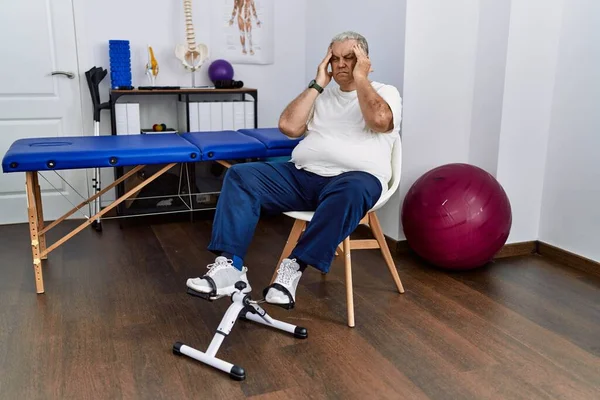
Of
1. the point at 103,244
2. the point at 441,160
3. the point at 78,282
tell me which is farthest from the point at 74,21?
the point at 441,160

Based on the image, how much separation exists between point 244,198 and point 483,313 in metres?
1.11

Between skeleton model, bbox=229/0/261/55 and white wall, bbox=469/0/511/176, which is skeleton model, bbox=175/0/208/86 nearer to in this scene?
skeleton model, bbox=229/0/261/55

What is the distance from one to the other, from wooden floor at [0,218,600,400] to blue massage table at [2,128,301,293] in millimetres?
339

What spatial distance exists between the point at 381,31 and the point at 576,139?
1.18 meters

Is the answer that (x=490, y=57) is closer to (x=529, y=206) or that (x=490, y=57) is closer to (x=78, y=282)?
(x=529, y=206)

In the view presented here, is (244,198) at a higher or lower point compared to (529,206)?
higher

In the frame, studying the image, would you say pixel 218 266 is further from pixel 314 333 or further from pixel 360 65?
pixel 360 65

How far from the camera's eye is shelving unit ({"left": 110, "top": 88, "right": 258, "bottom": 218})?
371 centimetres

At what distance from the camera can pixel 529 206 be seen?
3.12 m

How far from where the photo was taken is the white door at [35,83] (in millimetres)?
3492

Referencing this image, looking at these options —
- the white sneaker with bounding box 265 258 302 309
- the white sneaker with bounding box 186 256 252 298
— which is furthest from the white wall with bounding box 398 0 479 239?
the white sneaker with bounding box 186 256 252 298

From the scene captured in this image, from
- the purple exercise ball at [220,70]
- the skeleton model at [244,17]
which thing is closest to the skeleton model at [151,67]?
the purple exercise ball at [220,70]

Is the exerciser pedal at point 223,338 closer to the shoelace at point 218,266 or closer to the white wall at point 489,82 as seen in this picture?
the shoelace at point 218,266

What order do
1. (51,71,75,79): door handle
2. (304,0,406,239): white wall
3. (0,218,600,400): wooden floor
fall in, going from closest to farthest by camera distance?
1. (0,218,600,400): wooden floor
2. (304,0,406,239): white wall
3. (51,71,75,79): door handle
